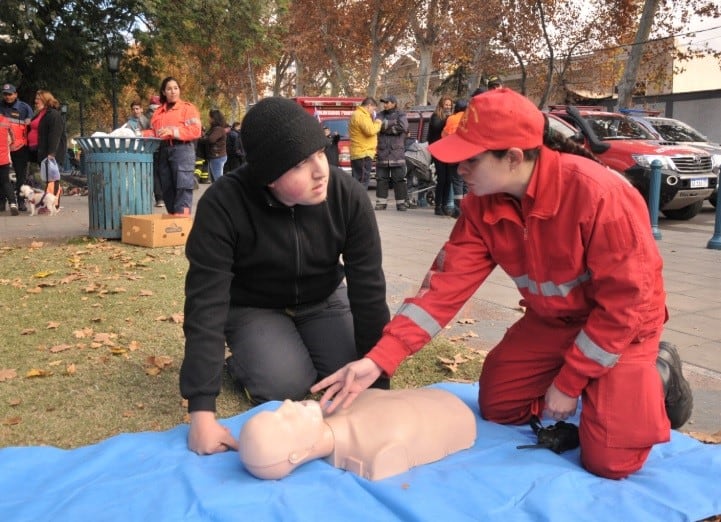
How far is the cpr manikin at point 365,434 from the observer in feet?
8.09

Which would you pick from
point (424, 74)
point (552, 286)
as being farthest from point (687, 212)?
point (424, 74)

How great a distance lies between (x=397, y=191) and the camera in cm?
1378

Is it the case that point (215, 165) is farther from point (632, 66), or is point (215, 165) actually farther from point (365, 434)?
point (632, 66)

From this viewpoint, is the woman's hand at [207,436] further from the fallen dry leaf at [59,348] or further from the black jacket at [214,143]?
the black jacket at [214,143]

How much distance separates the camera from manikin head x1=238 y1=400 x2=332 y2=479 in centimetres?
245

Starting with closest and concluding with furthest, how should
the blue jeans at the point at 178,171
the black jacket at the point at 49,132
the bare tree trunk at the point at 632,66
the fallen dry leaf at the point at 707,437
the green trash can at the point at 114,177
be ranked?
the fallen dry leaf at the point at 707,437 → the green trash can at the point at 114,177 → the blue jeans at the point at 178,171 → the black jacket at the point at 49,132 → the bare tree trunk at the point at 632,66

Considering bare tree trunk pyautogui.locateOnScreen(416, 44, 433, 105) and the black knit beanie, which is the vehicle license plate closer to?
the black knit beanie

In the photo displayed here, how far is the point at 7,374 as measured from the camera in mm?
3953

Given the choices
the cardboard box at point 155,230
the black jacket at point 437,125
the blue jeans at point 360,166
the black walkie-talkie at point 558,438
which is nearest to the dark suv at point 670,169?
the black jacket at point 437,125

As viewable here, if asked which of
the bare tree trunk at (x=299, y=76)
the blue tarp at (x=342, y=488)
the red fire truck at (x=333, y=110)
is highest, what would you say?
the bare tree trunk at (x=299, y=76)

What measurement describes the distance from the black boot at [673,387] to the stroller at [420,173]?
11175 mm

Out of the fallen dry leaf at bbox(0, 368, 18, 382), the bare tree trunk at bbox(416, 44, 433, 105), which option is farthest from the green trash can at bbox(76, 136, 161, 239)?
the bare tree trunk at bbox(416, 44, 433, 105)

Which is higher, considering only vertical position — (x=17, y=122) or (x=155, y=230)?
(x=17, y=122)

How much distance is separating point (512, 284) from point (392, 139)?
22.2ft
